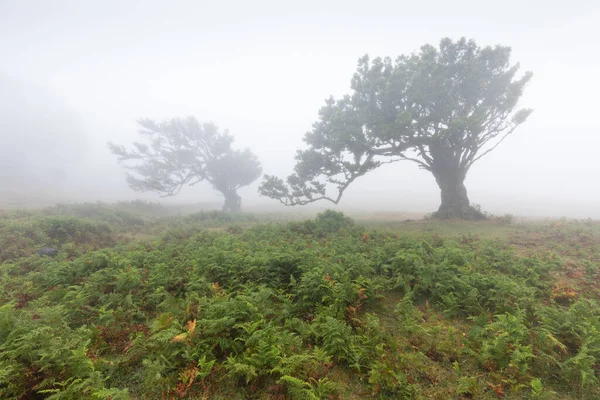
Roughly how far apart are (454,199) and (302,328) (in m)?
21.1

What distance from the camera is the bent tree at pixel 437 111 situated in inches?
765

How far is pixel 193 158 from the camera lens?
138 feet

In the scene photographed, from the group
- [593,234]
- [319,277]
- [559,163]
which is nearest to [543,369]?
[319,277]

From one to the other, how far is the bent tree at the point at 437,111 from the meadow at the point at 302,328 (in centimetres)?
1242

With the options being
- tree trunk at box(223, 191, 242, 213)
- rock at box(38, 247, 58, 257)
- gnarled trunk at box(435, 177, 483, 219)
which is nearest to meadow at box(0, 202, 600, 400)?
rock at box(38, 247, 58, 257)

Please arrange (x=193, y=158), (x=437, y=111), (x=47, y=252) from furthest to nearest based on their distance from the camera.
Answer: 1. (x=193, y=158)
2. (x=437, y=111)
3. (x=47, y=252)

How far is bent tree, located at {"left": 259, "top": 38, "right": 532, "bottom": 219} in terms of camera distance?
765 inches

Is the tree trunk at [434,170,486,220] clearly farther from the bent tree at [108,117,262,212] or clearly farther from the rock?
the bent tree at [108,117,262,212]

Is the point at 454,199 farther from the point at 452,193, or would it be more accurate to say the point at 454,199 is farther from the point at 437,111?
the point at 437,111

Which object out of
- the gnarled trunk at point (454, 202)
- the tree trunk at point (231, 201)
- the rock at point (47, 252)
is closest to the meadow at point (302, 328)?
the rock at point (47, 252)

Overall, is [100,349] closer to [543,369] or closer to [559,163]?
[543,369]

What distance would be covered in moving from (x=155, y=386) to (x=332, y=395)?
113 inches

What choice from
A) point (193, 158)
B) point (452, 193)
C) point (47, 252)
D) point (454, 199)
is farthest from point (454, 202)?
point (193, 158)

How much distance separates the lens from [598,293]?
7.24 m
